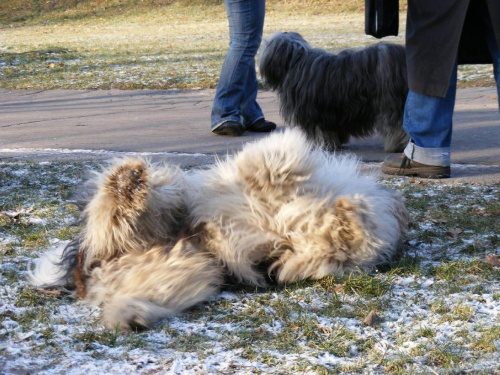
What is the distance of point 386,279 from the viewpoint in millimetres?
2854

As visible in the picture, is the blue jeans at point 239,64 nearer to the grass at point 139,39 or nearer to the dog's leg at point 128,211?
the grass at point 139,39

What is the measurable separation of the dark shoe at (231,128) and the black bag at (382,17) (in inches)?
77.5

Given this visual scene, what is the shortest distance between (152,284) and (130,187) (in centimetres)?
36

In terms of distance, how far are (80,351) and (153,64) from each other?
10752mm

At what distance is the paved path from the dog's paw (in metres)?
2.13

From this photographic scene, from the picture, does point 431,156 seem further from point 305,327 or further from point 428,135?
point 305,327

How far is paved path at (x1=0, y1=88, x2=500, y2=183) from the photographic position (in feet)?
19.2

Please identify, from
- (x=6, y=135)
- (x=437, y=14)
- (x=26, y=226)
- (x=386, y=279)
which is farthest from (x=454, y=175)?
(x=6, y=135)

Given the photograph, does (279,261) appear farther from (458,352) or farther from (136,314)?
(458,352)

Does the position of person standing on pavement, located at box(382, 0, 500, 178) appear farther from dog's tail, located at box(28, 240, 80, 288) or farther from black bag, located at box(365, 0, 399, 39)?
dog's tail, located at box(28, 240, 80, 288)

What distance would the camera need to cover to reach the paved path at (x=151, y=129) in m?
5.84

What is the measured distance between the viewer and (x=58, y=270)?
2.87 m

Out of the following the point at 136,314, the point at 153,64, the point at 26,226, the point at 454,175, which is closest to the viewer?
the point at 136,314

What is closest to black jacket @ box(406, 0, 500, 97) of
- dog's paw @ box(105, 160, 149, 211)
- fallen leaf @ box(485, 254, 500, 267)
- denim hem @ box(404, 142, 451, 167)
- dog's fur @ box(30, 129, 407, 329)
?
denim hem @ box(404, 142, 451, 167)
